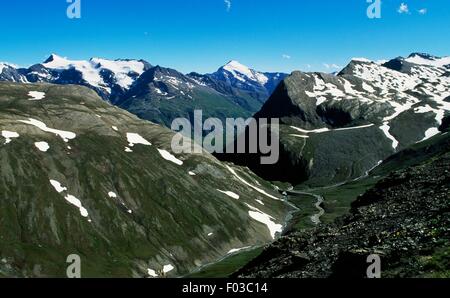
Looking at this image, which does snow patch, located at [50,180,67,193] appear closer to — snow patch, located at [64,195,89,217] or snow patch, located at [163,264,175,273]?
snow patch, located at [64,195,89,217]

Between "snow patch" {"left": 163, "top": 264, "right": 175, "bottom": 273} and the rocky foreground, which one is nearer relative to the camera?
the rocky foreground

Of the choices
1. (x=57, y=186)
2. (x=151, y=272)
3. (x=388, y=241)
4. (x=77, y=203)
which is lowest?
(x=151, y=272)

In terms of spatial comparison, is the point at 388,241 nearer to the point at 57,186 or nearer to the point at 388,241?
the point at 388,241

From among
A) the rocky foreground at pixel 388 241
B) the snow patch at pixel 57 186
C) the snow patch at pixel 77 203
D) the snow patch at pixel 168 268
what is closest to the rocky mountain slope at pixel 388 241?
the rocky foreground at pixel 388 241

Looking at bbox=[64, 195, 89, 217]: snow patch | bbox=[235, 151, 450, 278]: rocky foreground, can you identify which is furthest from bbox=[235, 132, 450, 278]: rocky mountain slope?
bbox=[64, 195, 89, 217]: snow patch

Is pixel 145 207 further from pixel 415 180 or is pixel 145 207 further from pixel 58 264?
pixel 415 180

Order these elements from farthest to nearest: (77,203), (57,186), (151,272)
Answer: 1. (57,186)
2. (77,203)
3. (151,272)

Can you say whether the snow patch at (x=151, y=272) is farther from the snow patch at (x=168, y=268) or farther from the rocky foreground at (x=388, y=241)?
the rocky foreground at (x=388, y=241)

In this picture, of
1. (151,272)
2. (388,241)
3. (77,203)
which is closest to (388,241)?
(388,241)
